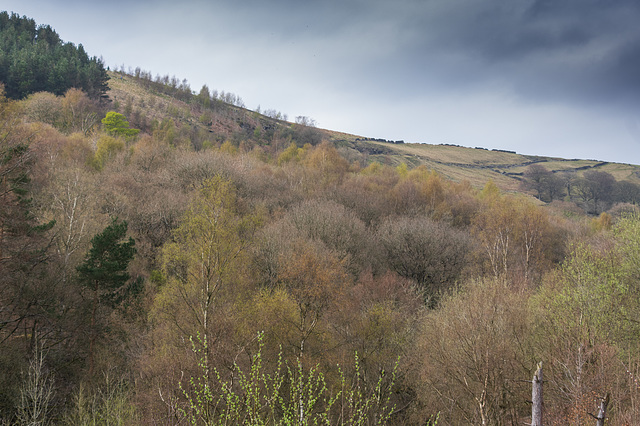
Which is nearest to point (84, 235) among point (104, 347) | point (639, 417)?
point (104, 347)

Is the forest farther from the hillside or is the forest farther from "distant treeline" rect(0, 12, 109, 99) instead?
the hillside

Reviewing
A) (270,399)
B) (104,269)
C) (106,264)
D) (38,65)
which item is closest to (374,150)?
(38,65)

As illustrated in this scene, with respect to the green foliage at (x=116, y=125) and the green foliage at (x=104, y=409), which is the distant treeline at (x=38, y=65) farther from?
the green foliage at (x=104, y=409)

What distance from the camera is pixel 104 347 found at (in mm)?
23953

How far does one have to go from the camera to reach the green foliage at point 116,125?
193 ft

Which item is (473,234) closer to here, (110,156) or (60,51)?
(110,156)

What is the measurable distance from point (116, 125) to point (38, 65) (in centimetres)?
2835

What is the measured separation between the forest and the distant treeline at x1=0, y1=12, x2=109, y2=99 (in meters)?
38.5

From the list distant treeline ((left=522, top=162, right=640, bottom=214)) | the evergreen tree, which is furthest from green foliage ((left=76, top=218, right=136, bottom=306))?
distant treeline ((left=522, top=162, right=640, bottom=214))

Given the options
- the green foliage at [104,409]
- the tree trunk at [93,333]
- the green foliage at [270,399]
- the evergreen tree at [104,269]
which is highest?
the green foliage at [270,399]

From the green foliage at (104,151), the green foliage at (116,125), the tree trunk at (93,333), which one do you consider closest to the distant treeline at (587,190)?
the green foliage at (116,125)

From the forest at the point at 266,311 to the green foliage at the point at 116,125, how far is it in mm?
15826

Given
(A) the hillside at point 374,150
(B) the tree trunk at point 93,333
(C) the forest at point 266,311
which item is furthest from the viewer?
(A) the hillside at point 374,150

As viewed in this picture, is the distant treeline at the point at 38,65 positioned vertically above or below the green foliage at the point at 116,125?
above
